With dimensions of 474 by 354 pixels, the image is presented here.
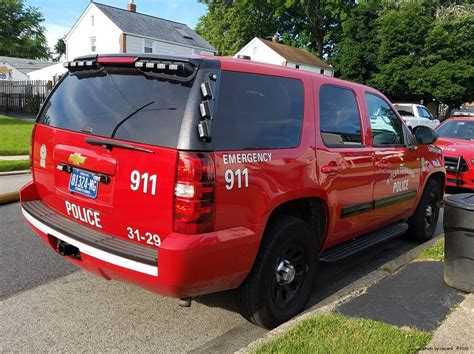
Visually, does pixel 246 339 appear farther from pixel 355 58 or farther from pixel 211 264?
pixel 355 58

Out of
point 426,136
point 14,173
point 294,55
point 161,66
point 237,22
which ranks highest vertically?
point 237,22

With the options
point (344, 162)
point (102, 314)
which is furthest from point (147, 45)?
point (102, 314)

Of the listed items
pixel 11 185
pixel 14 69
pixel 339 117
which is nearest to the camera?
pixel 339 117

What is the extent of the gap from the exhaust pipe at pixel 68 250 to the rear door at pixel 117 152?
0.63ft

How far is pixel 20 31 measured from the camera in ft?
203

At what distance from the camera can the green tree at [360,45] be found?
38.5 meters

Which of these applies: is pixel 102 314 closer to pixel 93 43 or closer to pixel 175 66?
pixel 175 66

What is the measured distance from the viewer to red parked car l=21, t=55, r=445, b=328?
2775mm

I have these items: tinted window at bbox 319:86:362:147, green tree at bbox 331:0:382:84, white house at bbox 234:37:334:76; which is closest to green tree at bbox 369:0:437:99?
green tree at bbox 331:0:382:84

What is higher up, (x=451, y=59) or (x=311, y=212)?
(x=451, y=59)

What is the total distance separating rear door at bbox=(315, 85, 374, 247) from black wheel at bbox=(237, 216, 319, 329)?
0.42 meters

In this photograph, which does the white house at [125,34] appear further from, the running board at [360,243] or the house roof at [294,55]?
the running board at [360,243]

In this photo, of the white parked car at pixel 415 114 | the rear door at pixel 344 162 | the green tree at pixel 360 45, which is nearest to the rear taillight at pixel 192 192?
the rear door at pixel 344 162

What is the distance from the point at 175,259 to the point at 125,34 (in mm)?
30802
